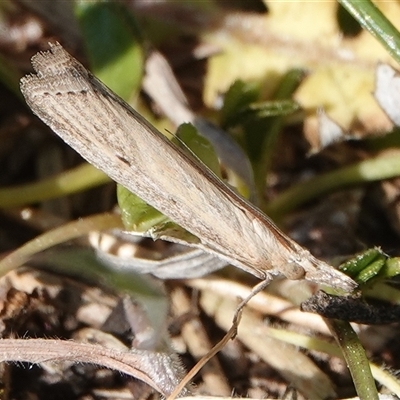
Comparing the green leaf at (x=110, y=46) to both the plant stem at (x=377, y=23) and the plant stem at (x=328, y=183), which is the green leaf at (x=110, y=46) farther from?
the plant stem at (x=377, y=23)

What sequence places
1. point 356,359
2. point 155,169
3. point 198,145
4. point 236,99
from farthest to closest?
point 236,99 → point 198,145 → point 356,359 → point 155,169

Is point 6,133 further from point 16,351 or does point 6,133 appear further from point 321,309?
point 321,309

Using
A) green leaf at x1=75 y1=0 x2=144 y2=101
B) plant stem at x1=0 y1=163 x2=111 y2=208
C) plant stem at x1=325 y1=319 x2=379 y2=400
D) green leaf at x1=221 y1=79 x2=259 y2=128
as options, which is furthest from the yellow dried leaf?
plant stem at x1=325 y1=319 x2=379 y2=400

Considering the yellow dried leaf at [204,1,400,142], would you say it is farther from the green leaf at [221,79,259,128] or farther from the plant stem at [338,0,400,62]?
the plant stem at [338,0,400,62]

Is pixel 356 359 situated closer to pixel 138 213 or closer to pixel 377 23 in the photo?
pixel 138 213

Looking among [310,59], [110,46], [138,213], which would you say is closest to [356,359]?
[138,213]

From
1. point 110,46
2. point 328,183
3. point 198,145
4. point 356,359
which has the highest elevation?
point 110,46

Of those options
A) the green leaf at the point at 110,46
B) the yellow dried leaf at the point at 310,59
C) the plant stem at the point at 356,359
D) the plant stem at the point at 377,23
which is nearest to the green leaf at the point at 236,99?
the yellow dried leaf at the point at 310,59

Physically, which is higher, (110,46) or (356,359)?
(110,46)
